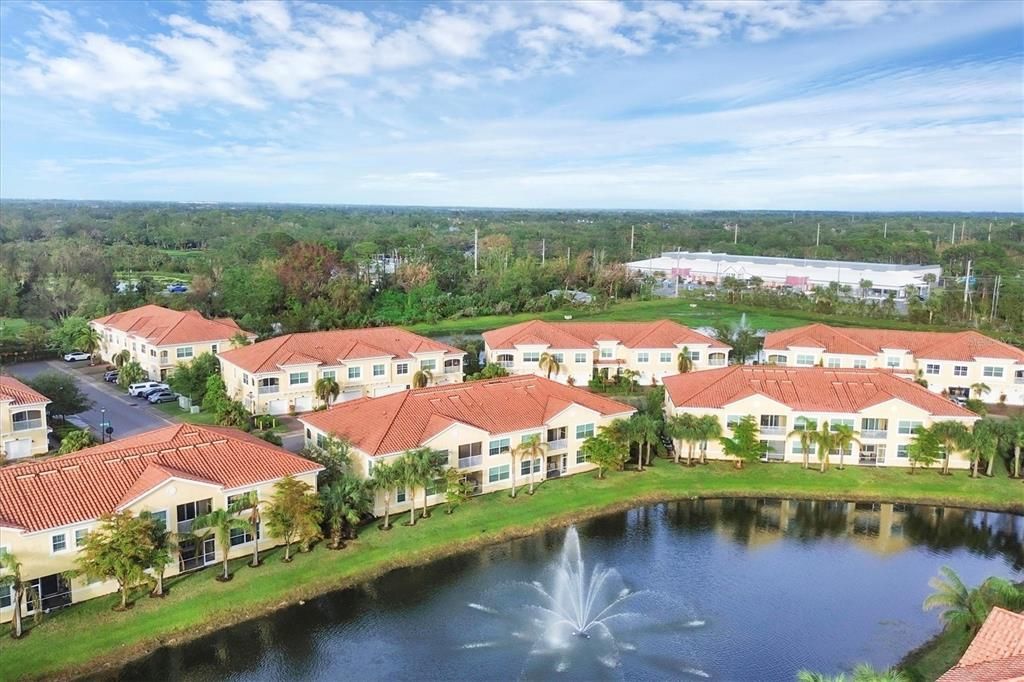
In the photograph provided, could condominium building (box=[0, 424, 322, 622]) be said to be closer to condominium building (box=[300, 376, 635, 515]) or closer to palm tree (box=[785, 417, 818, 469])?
condominium building (box=[300, 376, 635, 515])

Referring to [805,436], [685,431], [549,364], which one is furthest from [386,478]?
[549,364]

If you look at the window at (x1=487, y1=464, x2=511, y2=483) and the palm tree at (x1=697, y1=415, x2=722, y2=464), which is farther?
the palm tree at (x1=697, y1=415, x2=722, y2=464)

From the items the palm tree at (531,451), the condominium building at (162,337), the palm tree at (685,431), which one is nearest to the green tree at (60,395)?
the condominium building at (162,337)

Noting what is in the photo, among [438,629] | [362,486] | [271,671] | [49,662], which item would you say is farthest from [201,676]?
[362,486]

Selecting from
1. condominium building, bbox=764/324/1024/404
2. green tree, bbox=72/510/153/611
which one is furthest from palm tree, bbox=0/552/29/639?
condominium building, bbox=764/324/1024/404

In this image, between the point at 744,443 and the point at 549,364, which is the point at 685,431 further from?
the point at 549,364
